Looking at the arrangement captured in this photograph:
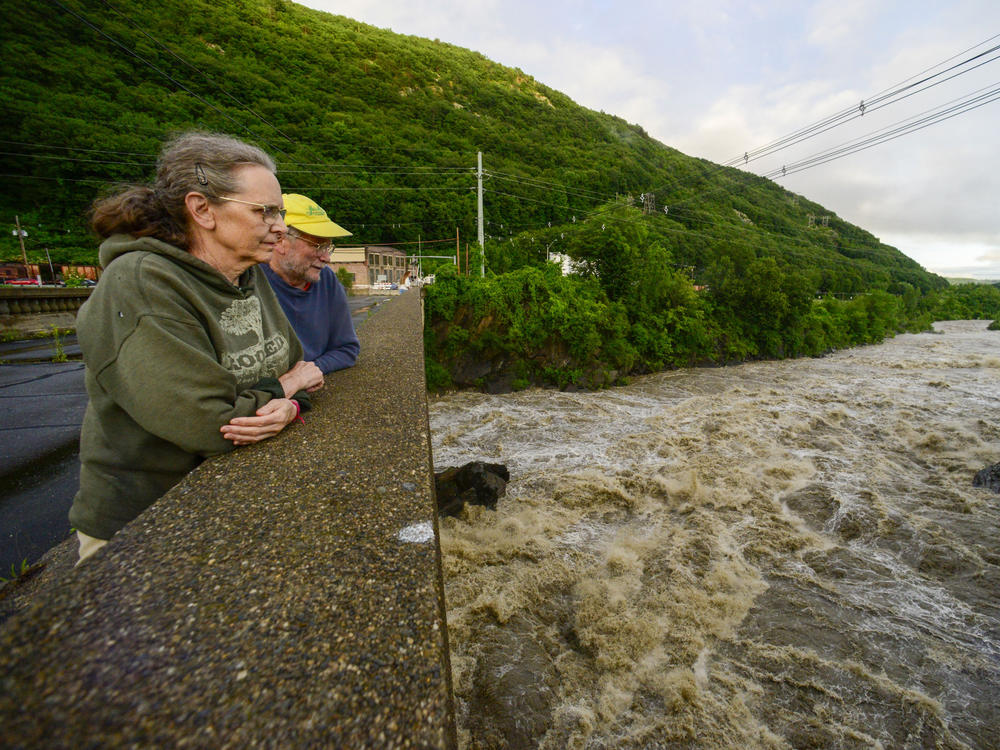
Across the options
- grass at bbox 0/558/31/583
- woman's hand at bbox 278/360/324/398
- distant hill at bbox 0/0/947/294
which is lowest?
grass at bbox 0/558/31/583

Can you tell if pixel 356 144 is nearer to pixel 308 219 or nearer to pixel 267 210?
pixel 308 219

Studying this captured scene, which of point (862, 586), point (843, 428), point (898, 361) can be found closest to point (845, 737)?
point (862, 586)

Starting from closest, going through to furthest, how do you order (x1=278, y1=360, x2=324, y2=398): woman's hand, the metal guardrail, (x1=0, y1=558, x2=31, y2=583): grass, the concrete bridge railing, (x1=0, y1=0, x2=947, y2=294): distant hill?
the concrete bridge railing
(x1=0, y1=558, x2=31, y2=583): grass
(x1=278, y1=360, x2=324, y2=398): woman's hand
the metal guardrail
(x1=0, y1=0, x2=947, y2=294): distant hill

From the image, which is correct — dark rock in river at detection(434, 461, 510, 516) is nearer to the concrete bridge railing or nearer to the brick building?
the concrete bridge railing

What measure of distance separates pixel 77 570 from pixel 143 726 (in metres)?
0.61

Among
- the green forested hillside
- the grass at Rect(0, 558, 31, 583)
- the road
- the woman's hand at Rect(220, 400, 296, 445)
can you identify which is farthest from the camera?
the green forested hillside

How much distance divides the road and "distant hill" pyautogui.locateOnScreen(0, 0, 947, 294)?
18003 mm

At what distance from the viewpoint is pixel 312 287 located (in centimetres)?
341

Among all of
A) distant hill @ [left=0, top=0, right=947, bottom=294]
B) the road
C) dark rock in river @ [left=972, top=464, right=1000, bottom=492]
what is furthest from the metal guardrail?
dark rock in river @ [left=972, top=464, right=1000, bottom=492]

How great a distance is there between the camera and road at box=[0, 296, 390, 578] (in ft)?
8.32

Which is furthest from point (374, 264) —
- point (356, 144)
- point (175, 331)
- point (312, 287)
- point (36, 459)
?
point (175, 331)

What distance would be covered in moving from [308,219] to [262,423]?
195 centimetres

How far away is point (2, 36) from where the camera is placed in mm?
44219

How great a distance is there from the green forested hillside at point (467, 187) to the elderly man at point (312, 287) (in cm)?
163
